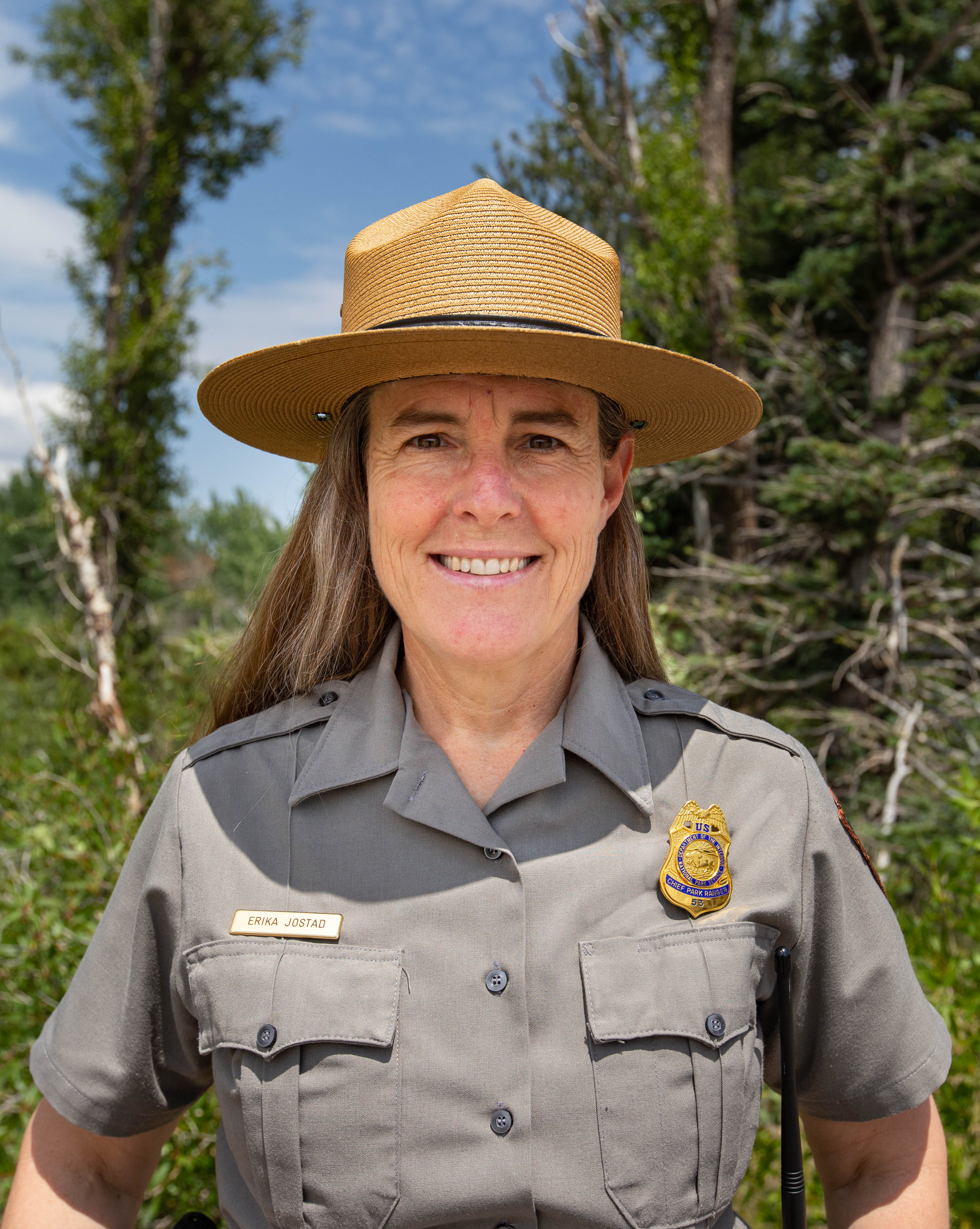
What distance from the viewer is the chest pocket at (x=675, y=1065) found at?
4.43 feet

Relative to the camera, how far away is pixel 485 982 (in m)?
1.39

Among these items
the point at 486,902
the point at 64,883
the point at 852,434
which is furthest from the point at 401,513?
the point at 852,434

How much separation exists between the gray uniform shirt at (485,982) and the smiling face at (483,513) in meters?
0.23

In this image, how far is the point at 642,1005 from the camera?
139 cm

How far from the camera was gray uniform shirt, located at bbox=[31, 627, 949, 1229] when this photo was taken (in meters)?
1.34

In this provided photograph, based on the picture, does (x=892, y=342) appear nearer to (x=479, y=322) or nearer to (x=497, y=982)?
(x=479, y=322)

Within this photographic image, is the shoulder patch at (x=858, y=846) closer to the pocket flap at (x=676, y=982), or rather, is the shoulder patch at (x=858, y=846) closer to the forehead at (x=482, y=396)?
the pocket flap at (x=676, y=982)

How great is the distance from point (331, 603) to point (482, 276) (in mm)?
724

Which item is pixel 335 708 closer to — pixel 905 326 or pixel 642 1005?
pixel 642 1005

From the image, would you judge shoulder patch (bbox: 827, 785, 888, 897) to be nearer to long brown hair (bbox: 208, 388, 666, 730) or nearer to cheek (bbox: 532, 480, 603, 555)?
long brown hair (bbox: 208, 388, 666, 730)

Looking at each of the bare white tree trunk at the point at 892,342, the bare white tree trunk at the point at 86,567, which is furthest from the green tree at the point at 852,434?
the bare white tree trunk at the point at 86,567

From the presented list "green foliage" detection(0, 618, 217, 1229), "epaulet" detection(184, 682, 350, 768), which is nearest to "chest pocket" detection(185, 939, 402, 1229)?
"epaulet" detection(184, 682, 350, 768)

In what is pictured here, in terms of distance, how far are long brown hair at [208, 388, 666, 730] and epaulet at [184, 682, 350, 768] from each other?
0.18ft

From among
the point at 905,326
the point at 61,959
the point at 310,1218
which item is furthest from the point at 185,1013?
the point at 905,326
